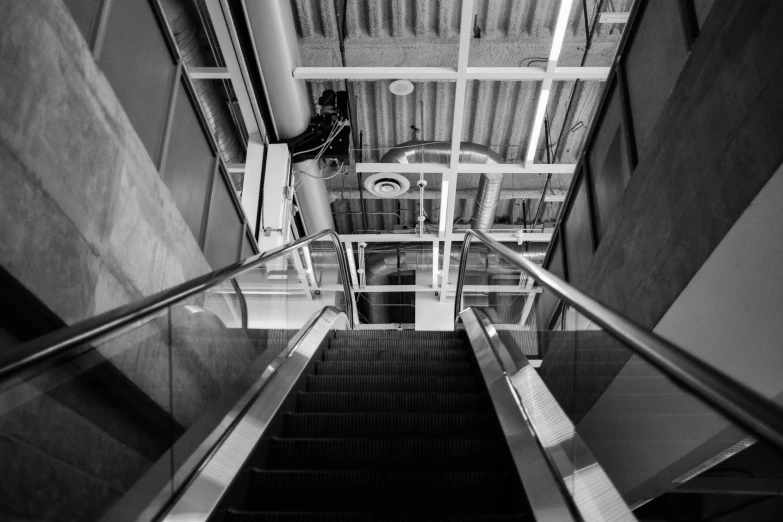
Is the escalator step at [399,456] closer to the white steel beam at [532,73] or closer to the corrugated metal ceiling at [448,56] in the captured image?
the white steel beam at [532,73]

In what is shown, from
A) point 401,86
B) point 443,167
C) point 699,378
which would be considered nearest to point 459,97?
point 401,86

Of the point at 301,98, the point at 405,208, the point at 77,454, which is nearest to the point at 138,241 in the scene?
the point at 77,454

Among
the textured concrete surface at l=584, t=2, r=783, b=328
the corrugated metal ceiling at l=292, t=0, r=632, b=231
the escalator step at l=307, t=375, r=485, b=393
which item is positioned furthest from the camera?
the corrugated metal ceiling at l=292, t=0, r=632, b=231

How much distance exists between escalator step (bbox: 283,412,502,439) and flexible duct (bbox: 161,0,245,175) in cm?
429

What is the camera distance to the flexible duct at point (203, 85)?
8.42m

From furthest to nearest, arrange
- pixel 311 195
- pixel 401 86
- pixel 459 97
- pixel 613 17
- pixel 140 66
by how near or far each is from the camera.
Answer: pixel 311 195, pixel 401 86, pixel 459 97, pixel 613 17, pixel 140 66

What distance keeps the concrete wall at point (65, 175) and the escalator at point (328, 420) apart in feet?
2.62

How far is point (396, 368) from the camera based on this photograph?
5.11 meters

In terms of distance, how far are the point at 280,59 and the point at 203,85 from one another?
1906 millimetres

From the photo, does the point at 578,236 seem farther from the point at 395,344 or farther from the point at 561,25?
the point at 561,25

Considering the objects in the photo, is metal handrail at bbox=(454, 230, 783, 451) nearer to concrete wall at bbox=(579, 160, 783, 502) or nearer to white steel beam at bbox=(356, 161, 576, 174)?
concrete wall at bbox=(579, 160, 783, 502)

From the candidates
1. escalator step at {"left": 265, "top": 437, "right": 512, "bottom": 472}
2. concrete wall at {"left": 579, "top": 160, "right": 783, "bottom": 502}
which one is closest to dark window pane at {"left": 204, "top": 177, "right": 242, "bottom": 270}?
escalator step at {"left": 265, "top": 437, "right": 512, "bottom": 472}

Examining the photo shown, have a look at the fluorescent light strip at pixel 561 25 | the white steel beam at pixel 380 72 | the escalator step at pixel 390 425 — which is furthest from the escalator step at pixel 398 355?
the white steel beam at pixel 380 72

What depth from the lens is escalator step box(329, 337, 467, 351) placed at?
5801mm
